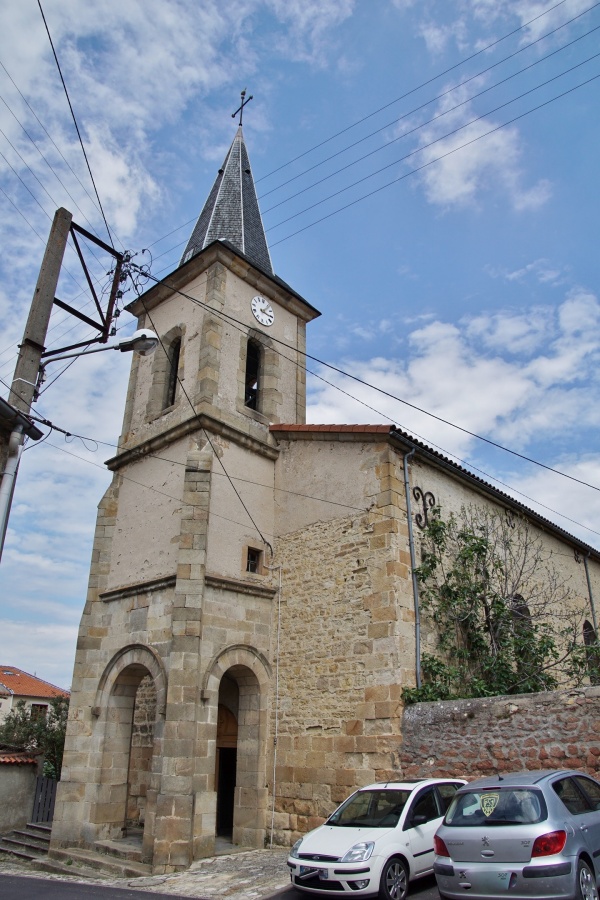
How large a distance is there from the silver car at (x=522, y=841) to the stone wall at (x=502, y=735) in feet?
7.21

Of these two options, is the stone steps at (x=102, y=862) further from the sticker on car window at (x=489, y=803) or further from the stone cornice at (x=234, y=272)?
the stone cornice at (x=234, y=272)

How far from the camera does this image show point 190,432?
12766mm

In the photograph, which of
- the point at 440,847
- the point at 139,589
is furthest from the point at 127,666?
the point at 440,847

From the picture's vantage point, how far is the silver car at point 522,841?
5.14 m

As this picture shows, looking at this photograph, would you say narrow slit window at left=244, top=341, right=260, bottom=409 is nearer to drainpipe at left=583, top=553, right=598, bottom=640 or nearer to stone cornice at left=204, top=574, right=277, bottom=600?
stone cornice at left=204, top=574, right=277, bottom=600

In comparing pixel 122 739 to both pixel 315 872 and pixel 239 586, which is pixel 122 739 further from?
pixel 315 872

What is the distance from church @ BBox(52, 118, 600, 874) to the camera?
10.4m

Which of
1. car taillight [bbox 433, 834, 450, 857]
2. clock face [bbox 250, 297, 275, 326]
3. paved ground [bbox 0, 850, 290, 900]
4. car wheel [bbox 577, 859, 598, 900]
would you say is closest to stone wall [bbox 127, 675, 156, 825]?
paved ground [bbox 0, 850, 290, 900]

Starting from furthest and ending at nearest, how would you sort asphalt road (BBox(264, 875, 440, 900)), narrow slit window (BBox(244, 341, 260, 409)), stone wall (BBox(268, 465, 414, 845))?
1. narrow slit window (BBox(244, 341, 260, 409))
2. stone wall (BBox(268, 465, 414, 845))
3. asphalt road (BBox(264, 875, 440, 900))

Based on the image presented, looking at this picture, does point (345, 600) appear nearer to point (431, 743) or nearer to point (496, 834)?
point (431, 743)

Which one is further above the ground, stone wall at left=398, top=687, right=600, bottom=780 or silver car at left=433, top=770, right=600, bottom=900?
stone wall at left=398, top=687, right=600, bottom=780

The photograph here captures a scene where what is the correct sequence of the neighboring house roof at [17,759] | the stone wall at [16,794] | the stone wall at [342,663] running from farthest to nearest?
the neighboring house roof at [17,759], the stone wall at [16,794], the stone wall at [342,663]

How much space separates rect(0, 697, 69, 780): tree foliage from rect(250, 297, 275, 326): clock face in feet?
42.8

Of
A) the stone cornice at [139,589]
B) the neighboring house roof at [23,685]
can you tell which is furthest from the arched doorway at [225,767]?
the neighboring house roof at [23,685]
